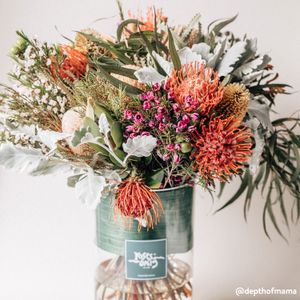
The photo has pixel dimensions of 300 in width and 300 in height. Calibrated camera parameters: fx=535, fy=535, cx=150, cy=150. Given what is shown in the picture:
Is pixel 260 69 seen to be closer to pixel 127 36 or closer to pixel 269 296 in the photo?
pixel 127 36

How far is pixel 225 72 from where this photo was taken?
2.67 feet

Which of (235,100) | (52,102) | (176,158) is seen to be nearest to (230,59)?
(235,100)

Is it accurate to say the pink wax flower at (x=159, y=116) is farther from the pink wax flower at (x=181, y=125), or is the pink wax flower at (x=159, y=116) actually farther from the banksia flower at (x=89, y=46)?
the banksia flower at (x=89, y=46)

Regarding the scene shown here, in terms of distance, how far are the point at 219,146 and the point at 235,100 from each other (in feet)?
0.28

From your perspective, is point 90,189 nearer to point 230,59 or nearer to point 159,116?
point 159,116

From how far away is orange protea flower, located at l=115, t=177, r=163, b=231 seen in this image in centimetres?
77

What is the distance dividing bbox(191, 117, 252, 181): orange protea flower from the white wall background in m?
0.49

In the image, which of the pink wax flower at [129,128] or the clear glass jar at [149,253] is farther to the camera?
the clear glass jar at [149,253]

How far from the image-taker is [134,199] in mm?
768

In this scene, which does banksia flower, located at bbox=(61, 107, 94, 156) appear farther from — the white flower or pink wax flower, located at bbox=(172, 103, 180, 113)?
pink wax flower, located at bbox=(172, 103, 180, 113)

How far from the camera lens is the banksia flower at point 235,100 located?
781mm

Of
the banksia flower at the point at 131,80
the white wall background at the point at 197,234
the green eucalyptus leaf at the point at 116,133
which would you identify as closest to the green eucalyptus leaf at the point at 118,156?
the green eucalyptus leaf at the point at 116,133

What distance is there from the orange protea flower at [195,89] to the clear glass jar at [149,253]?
170 mm

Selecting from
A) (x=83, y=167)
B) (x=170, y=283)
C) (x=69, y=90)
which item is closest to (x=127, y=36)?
(x=69, y=90)
